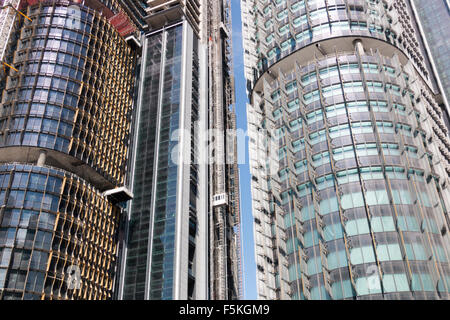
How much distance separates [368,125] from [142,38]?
2971 inches

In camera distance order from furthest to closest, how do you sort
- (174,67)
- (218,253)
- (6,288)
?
(174,67) → (218,253) → (6,288)

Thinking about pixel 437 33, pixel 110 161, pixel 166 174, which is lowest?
pixel 166 174

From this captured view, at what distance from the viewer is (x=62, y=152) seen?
88062 millimetres

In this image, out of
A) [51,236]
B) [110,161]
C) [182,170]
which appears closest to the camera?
[51,236]

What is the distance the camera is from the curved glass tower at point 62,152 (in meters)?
75.9

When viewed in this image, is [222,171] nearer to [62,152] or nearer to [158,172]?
[158,172]

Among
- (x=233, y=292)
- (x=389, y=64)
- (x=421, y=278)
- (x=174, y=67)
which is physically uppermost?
(x=174, y=67)

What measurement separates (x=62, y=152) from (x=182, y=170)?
23743 mm

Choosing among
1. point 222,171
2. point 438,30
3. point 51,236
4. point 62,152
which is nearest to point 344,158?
point 222,171

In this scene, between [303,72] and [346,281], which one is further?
[303,72]

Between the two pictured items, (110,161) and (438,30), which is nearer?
(110,161)

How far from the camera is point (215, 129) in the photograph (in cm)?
11756
